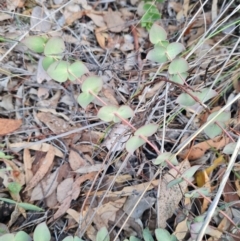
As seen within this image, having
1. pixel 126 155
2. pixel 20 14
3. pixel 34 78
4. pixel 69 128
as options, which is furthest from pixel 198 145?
pixel 20 14

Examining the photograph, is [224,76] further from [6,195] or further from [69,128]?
[6,195]

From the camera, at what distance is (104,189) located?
1.28 metres

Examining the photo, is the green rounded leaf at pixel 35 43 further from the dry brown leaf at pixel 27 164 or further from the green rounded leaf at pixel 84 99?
the dry brown leaf at pixel 27 164

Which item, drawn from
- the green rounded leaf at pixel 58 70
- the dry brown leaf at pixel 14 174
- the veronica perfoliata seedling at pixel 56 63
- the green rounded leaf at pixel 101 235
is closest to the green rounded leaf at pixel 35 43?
the veronica perfoliata seedling at pixel 56 63

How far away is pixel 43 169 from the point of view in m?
1.32

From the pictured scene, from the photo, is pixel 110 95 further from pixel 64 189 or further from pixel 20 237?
pixel 20 237

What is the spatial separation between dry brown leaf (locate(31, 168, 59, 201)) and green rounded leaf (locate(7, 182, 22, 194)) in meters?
0.05

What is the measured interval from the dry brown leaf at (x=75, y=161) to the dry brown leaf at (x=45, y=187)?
52 millimetres

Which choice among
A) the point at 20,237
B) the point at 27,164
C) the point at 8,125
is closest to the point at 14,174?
the point at 27,164

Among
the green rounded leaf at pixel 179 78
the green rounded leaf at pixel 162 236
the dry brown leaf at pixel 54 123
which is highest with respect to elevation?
the green rounded leaf at pixel 179 78

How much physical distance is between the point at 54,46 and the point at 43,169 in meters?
0.41

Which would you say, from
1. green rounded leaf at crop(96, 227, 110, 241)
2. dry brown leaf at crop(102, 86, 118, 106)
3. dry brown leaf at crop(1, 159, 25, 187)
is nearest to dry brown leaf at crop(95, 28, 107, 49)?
dry brown leaf at crop(102, 86, 118, 106)

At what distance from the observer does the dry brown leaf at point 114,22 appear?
4.92 ft

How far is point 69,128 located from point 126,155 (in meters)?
0.21
